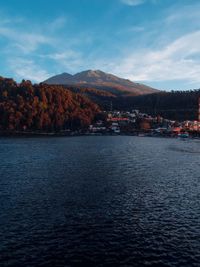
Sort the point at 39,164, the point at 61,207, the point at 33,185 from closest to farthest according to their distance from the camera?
the point at 61,207, the point at 33,185, the point at 39,164

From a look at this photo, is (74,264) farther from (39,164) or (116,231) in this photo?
(39,164)

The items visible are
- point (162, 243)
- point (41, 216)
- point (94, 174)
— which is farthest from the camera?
point (94, 174)

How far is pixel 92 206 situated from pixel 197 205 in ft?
41.9

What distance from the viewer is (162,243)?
970 inches

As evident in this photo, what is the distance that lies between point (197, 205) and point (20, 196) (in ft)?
73.6

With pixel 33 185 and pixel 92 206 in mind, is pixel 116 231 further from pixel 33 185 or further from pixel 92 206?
pixel 33 185

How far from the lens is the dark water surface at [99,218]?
22.4 metres

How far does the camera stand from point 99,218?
3036 cm

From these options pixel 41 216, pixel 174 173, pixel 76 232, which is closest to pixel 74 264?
pixel 76 232

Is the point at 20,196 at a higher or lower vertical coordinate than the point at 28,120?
lower

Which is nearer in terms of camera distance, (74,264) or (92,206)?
(74,264)

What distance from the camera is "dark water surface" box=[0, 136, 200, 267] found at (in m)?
22.4

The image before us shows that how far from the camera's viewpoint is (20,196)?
3725 centimetres

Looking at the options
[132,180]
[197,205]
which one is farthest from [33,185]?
[197,205]
